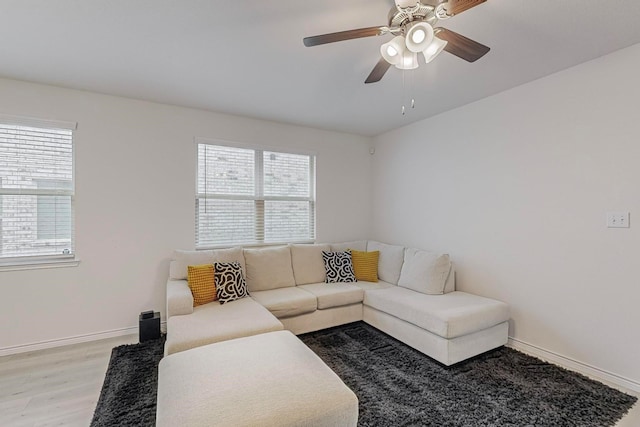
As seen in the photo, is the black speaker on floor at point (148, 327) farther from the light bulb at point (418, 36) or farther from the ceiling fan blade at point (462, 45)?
the ceiling fan blade at point (462, 45)

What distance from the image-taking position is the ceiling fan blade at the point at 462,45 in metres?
1.61

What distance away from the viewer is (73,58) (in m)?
2.36

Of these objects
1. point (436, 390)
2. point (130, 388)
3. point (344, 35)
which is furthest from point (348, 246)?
point (344, 35)

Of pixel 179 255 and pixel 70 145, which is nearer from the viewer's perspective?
pixel 70 145

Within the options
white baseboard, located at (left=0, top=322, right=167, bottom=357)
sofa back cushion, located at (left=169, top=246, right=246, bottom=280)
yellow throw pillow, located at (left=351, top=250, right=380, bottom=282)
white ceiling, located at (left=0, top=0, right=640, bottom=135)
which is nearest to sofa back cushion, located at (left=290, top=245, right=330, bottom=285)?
yellow throw pillow, located at (left=351, top=250, right=380, bottom=282)

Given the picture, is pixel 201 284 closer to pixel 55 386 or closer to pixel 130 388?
pixel 130 388

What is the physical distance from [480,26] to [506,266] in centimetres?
218

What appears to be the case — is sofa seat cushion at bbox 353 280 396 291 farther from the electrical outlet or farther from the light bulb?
the light bulb

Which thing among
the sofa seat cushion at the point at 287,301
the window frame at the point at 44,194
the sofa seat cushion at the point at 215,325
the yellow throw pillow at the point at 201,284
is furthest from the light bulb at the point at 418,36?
the window frame at the point at 44,194

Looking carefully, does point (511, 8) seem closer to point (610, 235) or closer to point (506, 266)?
point (610, 235)

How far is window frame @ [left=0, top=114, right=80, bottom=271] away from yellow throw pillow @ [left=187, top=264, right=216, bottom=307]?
1.22 metres

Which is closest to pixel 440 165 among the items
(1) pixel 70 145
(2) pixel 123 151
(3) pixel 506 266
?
(3) pixel 506 266

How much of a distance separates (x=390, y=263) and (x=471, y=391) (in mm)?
1732

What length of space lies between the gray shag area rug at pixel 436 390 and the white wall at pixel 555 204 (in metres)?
0.40
